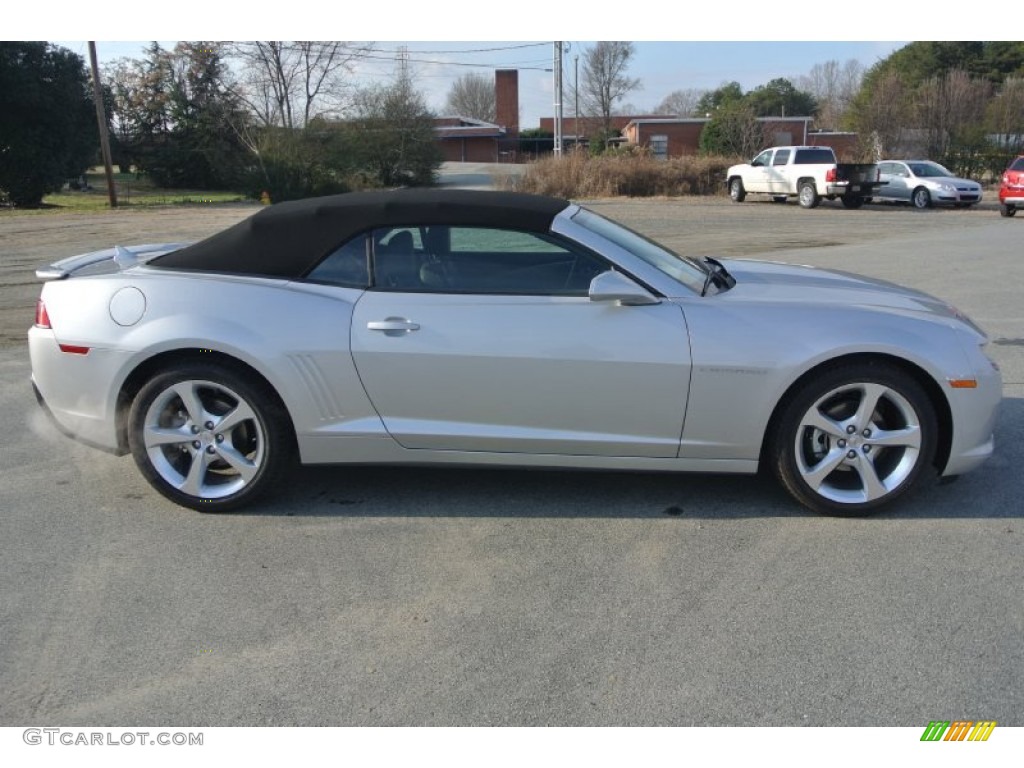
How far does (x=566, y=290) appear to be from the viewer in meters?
3.99

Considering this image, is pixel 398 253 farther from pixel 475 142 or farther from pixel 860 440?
pixel 475 142

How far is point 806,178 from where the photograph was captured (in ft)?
90.9

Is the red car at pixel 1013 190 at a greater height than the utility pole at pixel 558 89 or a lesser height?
lesser

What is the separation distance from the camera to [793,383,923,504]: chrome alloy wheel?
392 cm

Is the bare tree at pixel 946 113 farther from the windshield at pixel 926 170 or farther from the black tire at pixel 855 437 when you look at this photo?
the black tire at pixel 855 437

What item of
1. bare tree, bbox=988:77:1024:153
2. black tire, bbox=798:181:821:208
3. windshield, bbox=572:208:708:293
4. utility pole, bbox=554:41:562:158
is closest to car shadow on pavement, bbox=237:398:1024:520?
windshield, bbox=572:208:708:293

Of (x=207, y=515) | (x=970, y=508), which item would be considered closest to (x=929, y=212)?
(x=970, y=508)

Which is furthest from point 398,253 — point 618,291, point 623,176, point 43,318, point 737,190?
point 623,176

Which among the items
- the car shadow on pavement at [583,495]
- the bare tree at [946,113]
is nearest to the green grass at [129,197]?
the bare tree at [946,113]

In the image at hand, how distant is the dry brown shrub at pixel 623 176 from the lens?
110 feet

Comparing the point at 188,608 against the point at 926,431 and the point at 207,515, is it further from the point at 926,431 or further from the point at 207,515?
the point at 926,431

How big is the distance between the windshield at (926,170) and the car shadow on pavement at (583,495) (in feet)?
83.1

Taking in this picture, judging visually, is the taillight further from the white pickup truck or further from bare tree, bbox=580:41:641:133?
bare tree, bbox=580:41:641:133

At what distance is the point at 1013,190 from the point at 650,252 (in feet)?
72.3
